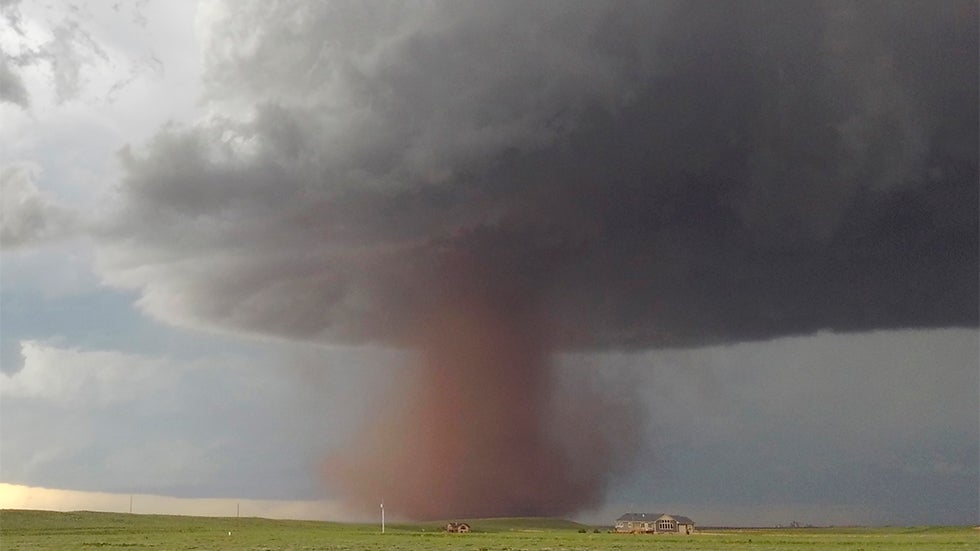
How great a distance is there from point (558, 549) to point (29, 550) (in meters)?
63.0

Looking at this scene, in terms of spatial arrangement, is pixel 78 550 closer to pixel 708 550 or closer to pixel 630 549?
pixel 630 549

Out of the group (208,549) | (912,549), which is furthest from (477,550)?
(912,549)

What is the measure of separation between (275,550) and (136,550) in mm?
19966

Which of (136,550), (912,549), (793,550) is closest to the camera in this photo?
(136,550)

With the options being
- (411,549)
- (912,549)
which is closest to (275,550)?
(411,549)

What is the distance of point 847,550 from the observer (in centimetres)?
12900

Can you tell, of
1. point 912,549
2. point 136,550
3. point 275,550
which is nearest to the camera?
point 275,550

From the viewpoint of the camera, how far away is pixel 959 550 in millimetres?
126812

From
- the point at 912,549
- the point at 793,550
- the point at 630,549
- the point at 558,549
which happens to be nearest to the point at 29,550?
the point at 558,549

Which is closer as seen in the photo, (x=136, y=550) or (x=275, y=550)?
(x=275, y=550)

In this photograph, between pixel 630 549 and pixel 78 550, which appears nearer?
pixel 78 550

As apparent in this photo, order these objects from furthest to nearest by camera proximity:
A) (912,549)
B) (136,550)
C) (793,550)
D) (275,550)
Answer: (912,549) → (793,550) → (136,550) → (275,550)

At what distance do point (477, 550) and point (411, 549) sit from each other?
8456mm

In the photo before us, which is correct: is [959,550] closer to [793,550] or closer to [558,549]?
[793,550]
